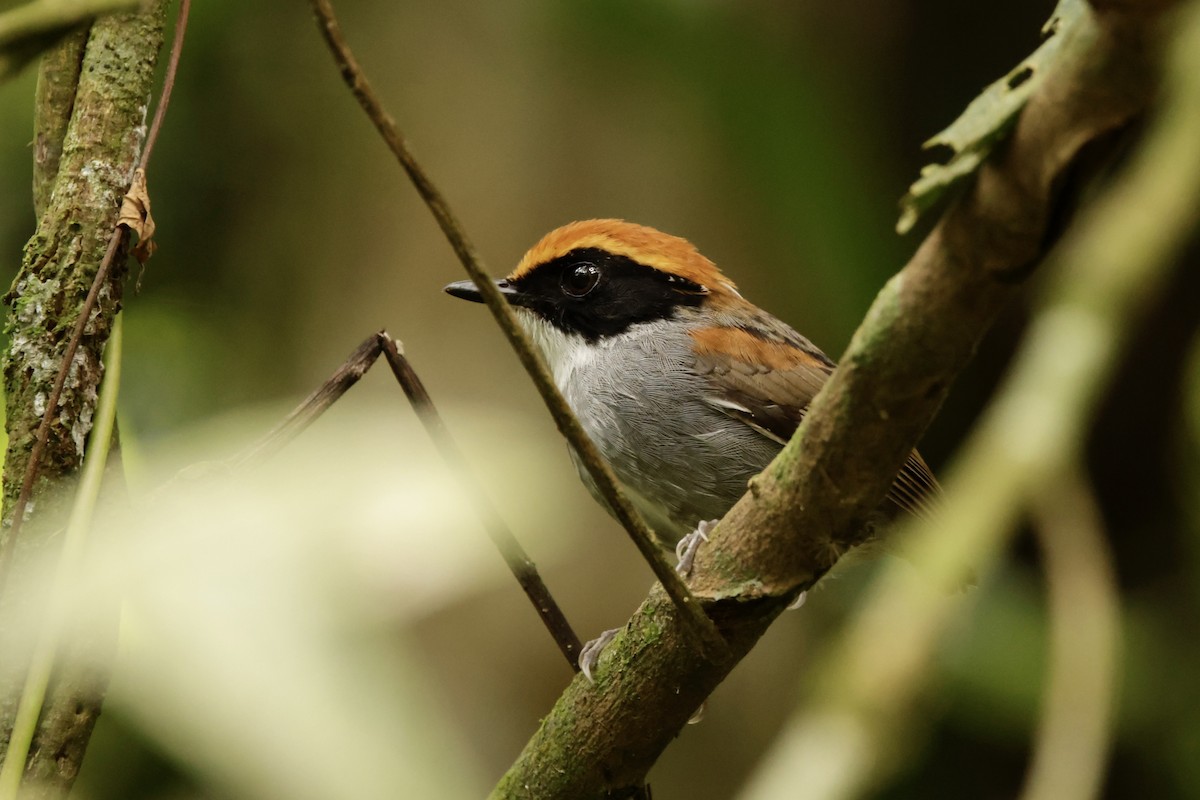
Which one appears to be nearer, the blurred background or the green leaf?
the green leaf

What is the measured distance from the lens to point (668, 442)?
341 centimetres

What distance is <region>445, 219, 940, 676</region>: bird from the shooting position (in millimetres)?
3379

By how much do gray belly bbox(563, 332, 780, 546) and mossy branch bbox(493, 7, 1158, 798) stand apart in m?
1.27

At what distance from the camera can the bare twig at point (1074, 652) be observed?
1566 millimetres

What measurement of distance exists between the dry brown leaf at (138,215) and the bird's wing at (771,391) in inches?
73.0

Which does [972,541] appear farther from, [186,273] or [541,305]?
[186,273]

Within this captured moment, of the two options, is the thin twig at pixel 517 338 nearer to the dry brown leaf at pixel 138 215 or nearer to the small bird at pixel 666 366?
the dry brown leaf at pixel 138 215

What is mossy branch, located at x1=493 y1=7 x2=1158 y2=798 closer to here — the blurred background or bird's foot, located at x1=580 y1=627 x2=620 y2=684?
bird's foot, located at x1=580 y1=627 x2=620 y2=684

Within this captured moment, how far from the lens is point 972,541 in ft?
4.17

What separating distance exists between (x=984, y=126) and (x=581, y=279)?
8.91 feet

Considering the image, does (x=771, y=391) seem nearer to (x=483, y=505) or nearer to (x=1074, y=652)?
(x=1074, y=652)

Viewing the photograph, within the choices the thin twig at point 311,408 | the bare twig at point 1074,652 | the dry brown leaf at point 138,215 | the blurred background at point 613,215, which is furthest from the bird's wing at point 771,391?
the dry brown leaf at point 138,215

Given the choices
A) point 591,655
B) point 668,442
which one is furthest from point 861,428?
point 668,442

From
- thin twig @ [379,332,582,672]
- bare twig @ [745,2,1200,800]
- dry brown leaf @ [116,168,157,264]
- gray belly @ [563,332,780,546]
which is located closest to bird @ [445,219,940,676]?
gray belly @ [563,332,780,546]
